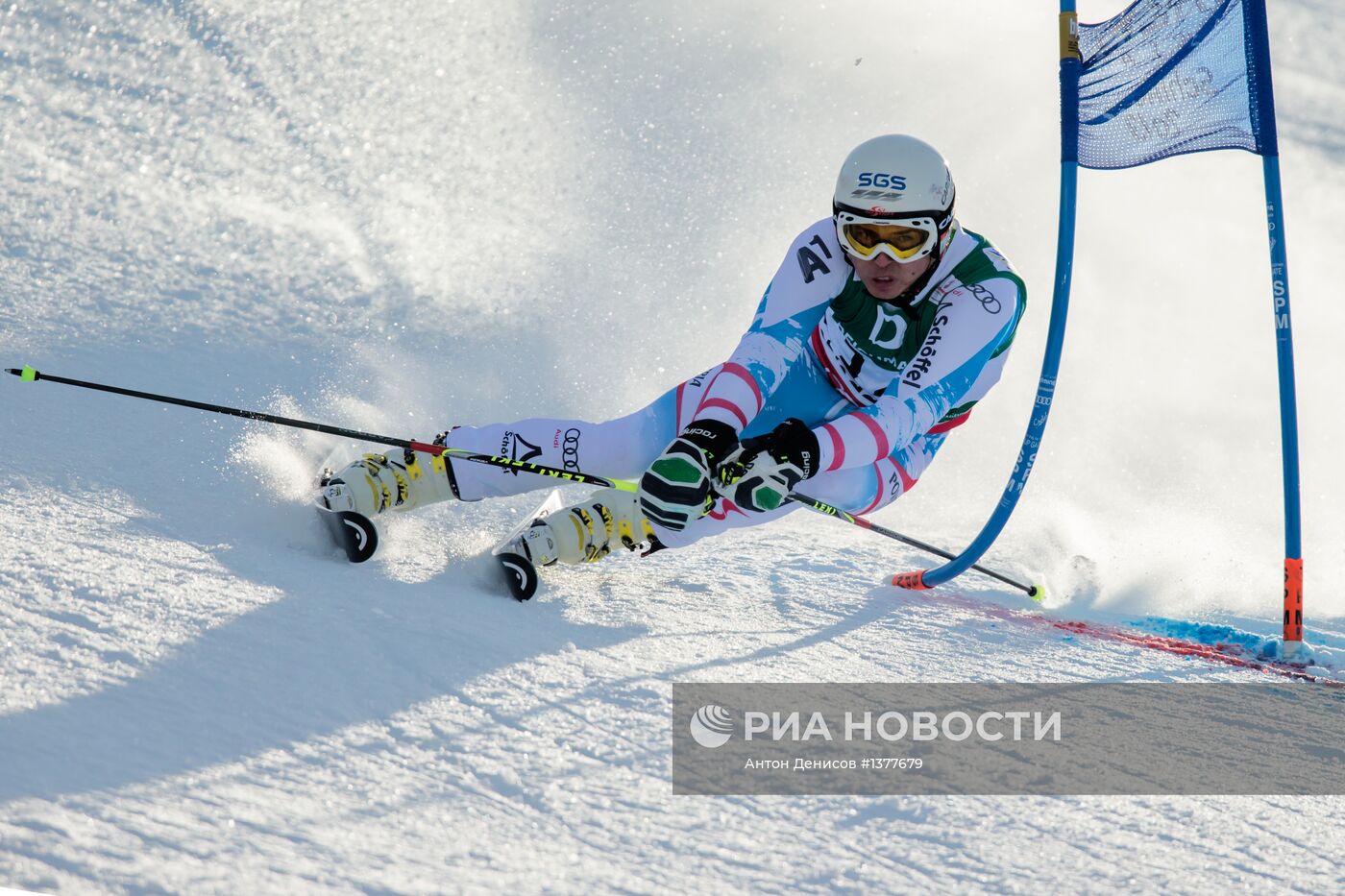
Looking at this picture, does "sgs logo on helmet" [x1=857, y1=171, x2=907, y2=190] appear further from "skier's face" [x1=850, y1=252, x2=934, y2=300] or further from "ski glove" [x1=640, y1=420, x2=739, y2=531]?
"ski glove" [x1=640, y1=420, x2=739, y2=531]

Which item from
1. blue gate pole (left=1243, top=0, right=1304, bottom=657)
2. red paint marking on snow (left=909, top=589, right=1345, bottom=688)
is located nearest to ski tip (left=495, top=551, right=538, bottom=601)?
red paint marking on snow (left=909, top=589, right=1345, bottom=688)

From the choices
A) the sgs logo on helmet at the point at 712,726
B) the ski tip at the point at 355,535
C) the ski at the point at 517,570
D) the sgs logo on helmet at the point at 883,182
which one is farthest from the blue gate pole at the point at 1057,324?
the ski tip at the point at 355,535

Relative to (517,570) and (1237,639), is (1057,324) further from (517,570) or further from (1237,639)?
(517,570)

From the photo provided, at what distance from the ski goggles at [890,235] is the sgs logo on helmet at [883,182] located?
0.09 meters

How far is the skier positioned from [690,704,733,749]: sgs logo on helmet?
70cm

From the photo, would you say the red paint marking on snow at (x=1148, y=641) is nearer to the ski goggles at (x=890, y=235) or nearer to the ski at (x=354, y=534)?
the ski goggles at (x=890, y=235)

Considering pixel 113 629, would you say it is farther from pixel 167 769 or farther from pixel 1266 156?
pixel 1266 156

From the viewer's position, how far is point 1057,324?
13.6ft

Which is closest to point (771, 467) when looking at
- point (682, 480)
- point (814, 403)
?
point (682, 480)

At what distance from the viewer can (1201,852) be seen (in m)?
2.17

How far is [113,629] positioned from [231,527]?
0.99 meters

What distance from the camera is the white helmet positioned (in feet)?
10.8

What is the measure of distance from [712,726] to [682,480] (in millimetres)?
804

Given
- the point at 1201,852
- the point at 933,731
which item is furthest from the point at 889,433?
the point at 1201,852
